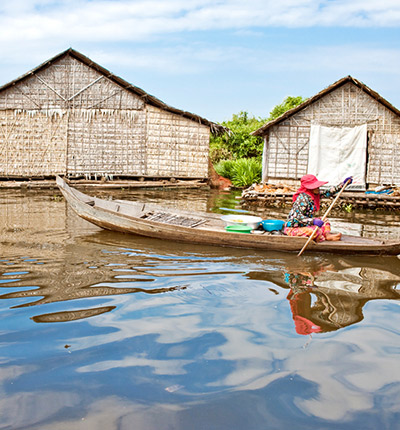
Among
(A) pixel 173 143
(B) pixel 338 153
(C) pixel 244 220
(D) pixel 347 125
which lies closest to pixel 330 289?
(C) pixel 244 220

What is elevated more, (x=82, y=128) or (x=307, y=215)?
(x=82, y=128)

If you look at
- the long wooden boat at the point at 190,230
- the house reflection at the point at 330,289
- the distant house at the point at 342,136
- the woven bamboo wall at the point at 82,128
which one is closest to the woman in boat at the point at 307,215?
the long wooden boat at the point at 190,230

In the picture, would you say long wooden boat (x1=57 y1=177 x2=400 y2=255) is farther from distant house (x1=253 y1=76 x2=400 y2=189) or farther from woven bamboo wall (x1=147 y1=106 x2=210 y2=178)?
woven bamboo wall (x1=147 y1=106 x2=210 y2=178)

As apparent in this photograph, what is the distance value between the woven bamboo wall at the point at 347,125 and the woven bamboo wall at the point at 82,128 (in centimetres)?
426

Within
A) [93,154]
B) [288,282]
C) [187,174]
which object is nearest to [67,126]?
[93,154]

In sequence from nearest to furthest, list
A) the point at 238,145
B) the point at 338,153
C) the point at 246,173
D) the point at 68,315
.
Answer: the point at 68,315 < the point at 338,153 < the point at 246,173 < the point at 238,145

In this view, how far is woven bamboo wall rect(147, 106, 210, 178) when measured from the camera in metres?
17.3

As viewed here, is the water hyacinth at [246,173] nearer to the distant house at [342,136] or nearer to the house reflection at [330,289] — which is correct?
the distant house at [342,136]

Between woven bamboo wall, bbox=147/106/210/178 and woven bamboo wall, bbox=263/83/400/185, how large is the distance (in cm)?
394

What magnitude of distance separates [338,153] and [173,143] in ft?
21.0

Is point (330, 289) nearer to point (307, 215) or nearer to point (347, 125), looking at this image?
point (307, 215)

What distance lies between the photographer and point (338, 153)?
13961 mm

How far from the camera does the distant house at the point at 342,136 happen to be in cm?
1356

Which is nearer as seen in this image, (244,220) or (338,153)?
(244,220)
